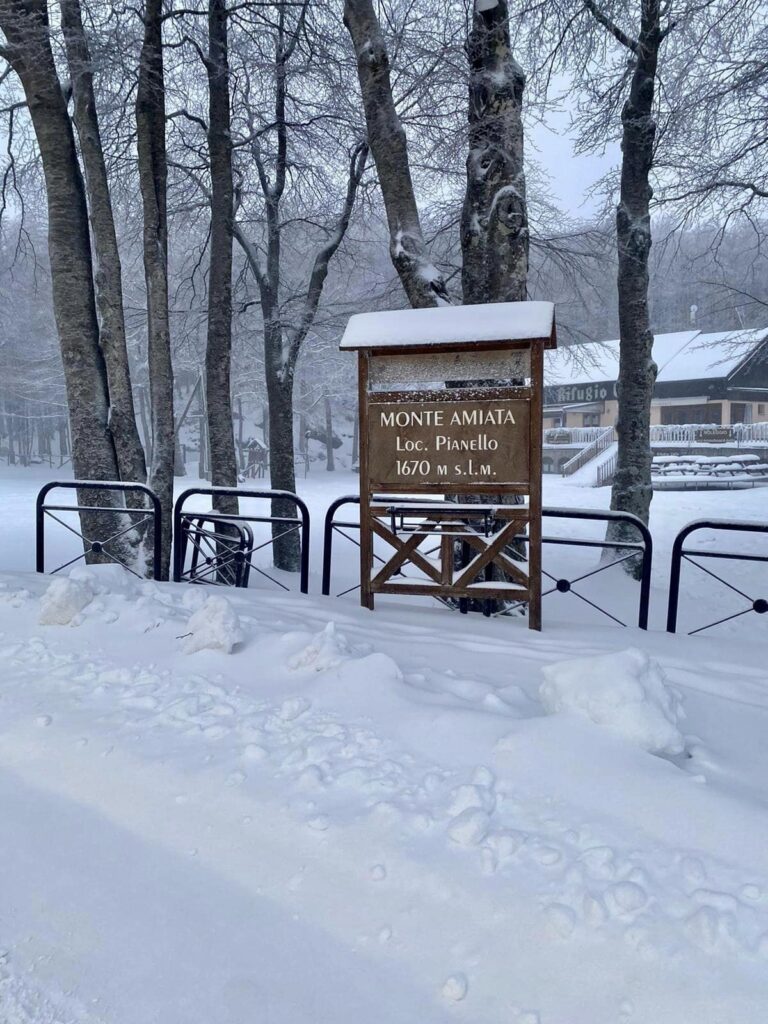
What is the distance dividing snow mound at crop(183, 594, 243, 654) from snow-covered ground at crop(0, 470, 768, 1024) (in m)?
0.01

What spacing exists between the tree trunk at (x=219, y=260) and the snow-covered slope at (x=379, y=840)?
264 inches

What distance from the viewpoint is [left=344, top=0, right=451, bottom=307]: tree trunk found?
6273 millimetres

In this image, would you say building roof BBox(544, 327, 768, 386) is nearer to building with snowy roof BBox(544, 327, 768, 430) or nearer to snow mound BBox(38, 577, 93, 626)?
building with snowy roof BBox(544, 327, 768, 430)

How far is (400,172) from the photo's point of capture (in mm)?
6410

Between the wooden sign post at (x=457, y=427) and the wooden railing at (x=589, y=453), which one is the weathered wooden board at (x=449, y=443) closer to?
the wooden sign post at (x=457, y=427)

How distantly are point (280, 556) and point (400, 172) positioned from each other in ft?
23.3

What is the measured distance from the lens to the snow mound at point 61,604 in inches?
175

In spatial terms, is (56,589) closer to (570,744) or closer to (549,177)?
(570,744)

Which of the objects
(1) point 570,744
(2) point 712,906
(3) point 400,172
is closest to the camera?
(2) point 712,906

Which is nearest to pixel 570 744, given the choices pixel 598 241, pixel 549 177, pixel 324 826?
pixel 324 826

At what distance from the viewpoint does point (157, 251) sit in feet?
28.1

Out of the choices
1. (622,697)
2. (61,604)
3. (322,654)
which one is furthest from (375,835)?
(61,604)

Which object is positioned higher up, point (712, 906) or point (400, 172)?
point (400, 172)

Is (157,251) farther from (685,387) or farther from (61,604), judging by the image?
(685,387)
